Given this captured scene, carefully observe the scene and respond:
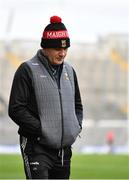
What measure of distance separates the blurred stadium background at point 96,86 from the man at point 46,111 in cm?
1394

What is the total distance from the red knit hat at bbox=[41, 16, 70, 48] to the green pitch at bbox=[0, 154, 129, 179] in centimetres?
646

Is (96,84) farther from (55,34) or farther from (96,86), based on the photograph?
(55,34)

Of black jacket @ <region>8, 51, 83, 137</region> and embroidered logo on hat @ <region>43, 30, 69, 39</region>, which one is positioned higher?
embroidered logo on hat @ <region>43, 30, 69, 39</region>

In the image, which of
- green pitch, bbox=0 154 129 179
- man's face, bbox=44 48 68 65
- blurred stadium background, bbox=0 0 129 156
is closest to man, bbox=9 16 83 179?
man's face, bbox=44 48 68 65

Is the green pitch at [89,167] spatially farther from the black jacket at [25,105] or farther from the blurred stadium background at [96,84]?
the black jacket at [25,105]

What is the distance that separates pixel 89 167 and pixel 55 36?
9422mm

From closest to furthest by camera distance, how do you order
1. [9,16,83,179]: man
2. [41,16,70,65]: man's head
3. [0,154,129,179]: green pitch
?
1. [9,16,83,179]: man
2. [41,16,70,65]: man's head
3. [0,154,129,179]: green pitch

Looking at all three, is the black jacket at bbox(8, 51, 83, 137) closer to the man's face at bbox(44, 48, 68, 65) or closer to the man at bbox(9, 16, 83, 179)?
the man at bbox(9, 16, 83, 179)

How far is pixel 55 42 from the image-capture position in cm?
530

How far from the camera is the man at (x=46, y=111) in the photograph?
204 inches

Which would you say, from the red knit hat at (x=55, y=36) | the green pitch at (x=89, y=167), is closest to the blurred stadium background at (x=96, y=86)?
the green pitch at (x=89, y=167)

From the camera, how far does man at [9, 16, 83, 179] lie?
17.0 ft

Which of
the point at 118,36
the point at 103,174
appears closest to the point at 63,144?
the point at 103,174

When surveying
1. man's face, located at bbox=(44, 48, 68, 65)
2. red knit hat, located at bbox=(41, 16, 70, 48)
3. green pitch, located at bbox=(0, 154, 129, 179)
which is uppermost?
red knit hat, located at bbox=(41, 16, 70, 48)
